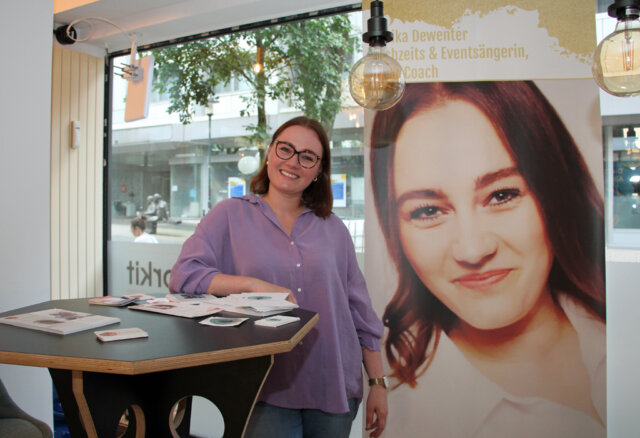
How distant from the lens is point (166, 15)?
369 centimetres

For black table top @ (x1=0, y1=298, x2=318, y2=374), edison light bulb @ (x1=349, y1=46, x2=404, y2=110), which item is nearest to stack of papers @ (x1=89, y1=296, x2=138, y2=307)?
black table top @ (x1=0, y1=298, x2=318, y2=374)

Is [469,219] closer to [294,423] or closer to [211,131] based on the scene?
[294,423]

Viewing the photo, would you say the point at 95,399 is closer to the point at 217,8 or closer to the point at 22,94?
the point at 22,94

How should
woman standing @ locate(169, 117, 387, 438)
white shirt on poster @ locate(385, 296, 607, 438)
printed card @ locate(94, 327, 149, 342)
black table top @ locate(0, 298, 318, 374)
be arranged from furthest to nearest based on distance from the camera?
white shirt on poster @ locate(385, 296, 607, 438), woman standing @ locate(169, 117, 387, 438), printed card @ locate(94, 327, 149, 342), black table top @ locate(0, 298, 318, 374)

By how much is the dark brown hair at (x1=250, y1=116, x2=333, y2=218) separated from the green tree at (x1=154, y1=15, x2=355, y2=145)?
5.12 ft

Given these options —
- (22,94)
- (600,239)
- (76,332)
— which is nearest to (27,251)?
(22,94)

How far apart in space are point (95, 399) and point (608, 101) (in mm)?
2799

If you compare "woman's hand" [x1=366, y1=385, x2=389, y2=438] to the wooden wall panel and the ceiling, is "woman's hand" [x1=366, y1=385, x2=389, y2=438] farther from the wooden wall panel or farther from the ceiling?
the wooden wall panel

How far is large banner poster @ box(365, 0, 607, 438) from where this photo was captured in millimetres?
2230

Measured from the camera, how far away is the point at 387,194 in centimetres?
243

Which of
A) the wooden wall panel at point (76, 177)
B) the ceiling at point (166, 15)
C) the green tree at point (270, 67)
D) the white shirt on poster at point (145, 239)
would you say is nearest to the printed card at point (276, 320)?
the green tree at point (270, 67)

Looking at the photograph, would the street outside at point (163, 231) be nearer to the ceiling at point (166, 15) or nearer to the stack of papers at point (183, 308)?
the ceiling at point (166, 15)

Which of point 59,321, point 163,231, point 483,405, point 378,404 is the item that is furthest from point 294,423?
point 163,231

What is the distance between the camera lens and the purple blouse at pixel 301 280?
61.9 inches
